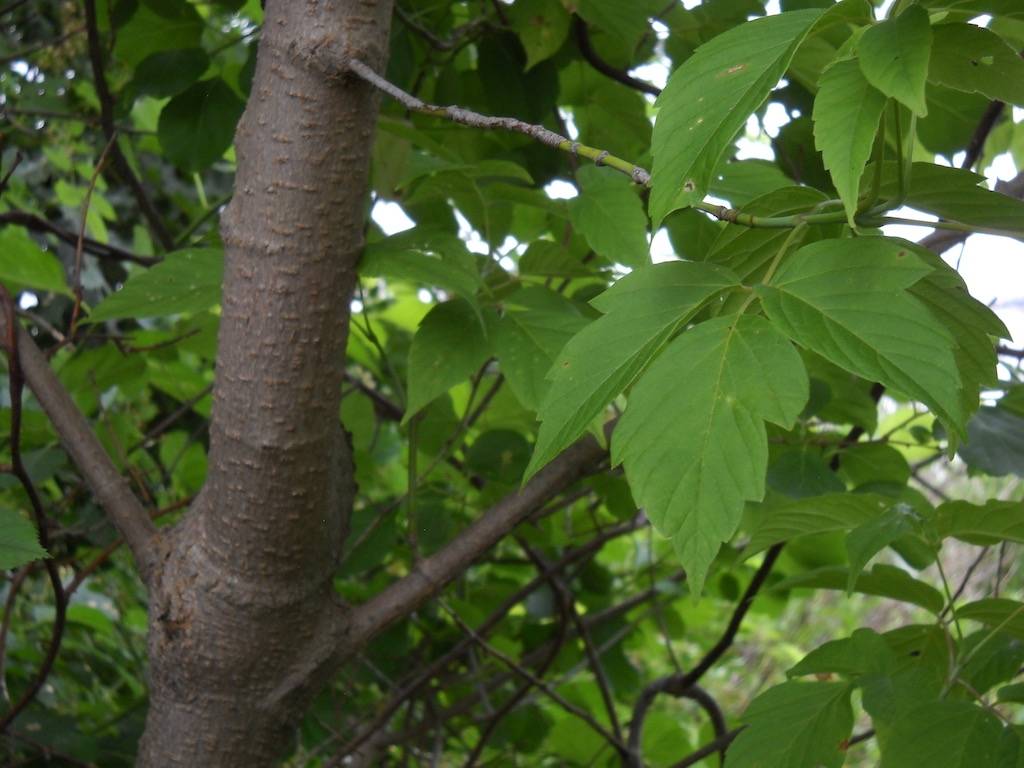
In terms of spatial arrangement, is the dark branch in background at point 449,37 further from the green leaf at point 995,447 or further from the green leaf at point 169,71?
the green leaf at point 995,447

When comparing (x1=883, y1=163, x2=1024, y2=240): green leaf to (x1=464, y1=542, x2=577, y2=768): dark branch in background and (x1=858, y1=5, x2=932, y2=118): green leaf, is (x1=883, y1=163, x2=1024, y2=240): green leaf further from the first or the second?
(x1=464, y1=542, x2=577, y2=768): dark branch in background

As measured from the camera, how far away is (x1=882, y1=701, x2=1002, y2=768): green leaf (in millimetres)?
686

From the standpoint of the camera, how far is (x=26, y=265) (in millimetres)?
1137

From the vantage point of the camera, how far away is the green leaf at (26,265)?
1.13 meters

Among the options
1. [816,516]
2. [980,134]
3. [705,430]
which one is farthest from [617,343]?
[980,134]

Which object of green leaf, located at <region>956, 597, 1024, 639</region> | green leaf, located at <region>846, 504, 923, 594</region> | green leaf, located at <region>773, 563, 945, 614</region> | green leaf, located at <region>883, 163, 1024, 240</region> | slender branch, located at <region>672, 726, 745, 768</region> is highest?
green leaf, located at <region>883, 163, 1024, 240</region>

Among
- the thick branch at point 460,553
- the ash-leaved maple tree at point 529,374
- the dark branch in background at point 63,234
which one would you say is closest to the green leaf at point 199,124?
the ash-leaved maple tree at point 529,374

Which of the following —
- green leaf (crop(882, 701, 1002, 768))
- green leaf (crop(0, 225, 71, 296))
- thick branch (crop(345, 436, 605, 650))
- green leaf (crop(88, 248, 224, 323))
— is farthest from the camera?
green leaf (crop(0, 225, 71, 296))

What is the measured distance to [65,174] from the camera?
231 cm

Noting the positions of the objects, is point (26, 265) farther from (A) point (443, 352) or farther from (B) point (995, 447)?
(B) point (995, 447)

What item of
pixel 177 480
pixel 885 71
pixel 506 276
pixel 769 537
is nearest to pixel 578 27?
pixel 506 276

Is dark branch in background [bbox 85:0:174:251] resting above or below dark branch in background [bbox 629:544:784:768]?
above

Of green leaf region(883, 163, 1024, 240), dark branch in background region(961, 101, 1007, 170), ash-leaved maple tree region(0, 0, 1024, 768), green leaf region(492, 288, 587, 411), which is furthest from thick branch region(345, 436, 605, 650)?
dark branch in background region(961, 101, 1007, 170)

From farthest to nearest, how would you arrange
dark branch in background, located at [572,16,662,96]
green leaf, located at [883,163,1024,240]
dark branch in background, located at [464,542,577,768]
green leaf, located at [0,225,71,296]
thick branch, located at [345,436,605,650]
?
dark branch in background, located at [464,542,577,768] → dark branch in background, located at [572,16,662,96] → green leaf, located at [0,225,71,296] → thick branch, located at [345,436,605,650] → green leaf, located at [883,163,1024,240]
